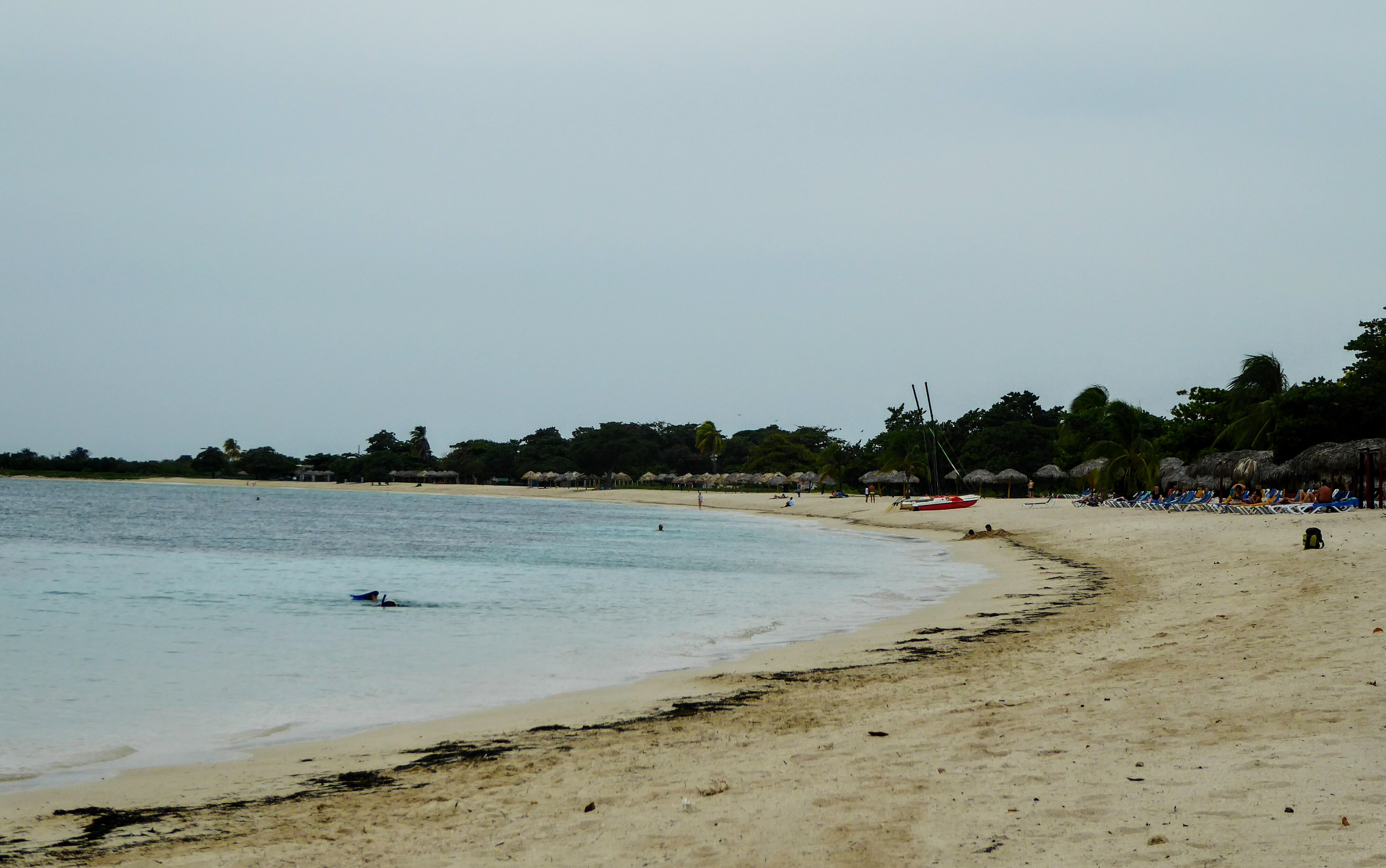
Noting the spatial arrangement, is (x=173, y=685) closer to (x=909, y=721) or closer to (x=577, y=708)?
(x=577, y=708)

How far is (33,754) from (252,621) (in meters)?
7.15

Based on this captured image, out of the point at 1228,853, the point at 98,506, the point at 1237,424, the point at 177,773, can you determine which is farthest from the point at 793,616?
the point at 98,506

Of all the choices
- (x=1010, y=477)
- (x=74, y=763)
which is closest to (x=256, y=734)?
(x=74, y=763)

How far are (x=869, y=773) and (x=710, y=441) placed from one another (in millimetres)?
93569

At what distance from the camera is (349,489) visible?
113 m

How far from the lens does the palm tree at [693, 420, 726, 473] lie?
9762 centimetres

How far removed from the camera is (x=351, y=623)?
1338cm

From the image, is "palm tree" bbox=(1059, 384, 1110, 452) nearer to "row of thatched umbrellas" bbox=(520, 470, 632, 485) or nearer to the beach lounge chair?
the beach lounge chair

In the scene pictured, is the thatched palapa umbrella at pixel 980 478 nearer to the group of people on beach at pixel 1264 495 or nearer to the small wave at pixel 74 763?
the group of people on beach at pixel 1264 495

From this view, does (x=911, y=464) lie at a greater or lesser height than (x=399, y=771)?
greater

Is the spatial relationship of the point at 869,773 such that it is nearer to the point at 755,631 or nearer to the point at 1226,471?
the point at 755,631

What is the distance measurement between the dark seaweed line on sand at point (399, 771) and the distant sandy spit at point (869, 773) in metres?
0.03

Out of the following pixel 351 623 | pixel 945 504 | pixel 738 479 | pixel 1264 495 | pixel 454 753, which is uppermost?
pixel 1264 495

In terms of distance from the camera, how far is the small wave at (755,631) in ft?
38.0
